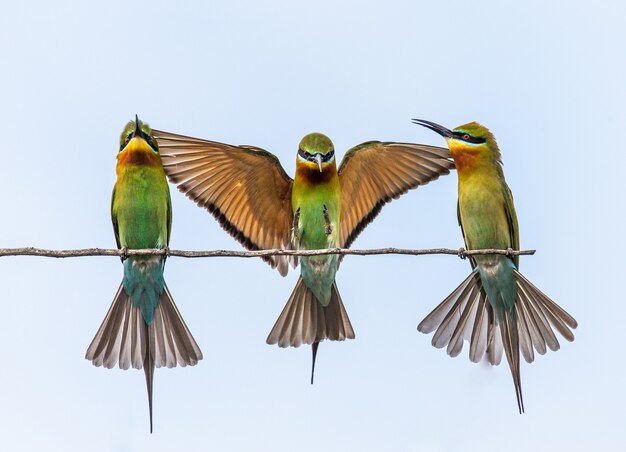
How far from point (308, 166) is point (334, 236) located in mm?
322

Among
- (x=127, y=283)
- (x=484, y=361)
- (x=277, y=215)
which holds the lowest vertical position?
(x=484, y=361)

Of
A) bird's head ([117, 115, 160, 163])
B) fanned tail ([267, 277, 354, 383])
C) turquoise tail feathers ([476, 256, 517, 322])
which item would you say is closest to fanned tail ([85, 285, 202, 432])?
fanned tail ([267, 277, 354, 383])

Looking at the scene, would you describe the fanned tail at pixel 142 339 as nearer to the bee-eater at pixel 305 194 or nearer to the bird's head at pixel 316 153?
the bee-eater at pixel 305 194

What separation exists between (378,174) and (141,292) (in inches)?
49.6

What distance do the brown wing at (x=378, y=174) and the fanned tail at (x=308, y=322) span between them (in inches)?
17.4

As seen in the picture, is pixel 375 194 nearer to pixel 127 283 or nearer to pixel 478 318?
pixel 478 318

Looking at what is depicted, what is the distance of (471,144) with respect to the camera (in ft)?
13.1

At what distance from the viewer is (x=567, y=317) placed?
12.5 ft

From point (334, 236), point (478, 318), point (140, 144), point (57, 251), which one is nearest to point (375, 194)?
point (334, 236)

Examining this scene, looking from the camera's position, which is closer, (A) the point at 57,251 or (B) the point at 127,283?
(A) the point at 57,251

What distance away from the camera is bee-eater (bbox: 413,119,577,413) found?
3816 mm

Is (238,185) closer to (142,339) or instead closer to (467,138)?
(142,339)

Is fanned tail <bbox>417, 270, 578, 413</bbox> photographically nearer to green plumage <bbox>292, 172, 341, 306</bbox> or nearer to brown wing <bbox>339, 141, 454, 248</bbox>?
green plumage <bbox>292, 172, 341, 306</bbox>

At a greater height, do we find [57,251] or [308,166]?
[308,166]
